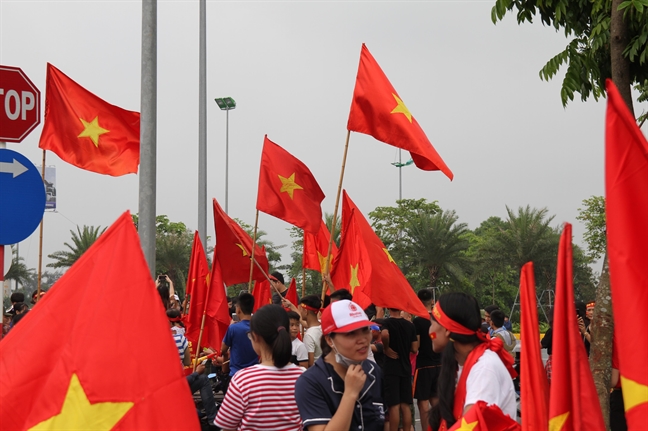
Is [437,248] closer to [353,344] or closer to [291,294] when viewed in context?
[291,294]

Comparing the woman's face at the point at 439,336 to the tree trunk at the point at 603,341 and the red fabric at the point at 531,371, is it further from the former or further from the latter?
the tree trunk at the point at 603,341

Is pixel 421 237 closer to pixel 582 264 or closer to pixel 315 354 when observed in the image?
pixel 582 264

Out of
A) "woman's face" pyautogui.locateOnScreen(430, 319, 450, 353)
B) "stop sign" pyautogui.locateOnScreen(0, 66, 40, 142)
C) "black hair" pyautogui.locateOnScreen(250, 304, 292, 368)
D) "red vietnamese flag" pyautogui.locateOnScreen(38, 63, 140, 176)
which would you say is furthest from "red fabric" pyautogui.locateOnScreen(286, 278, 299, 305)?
"woman's face" pyautogui.locateOnScreen(430, 319, 450, 353)

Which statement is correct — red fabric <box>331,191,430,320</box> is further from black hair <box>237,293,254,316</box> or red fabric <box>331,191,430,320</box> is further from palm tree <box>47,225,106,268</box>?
palm tree <box>47,225,106,268</box>

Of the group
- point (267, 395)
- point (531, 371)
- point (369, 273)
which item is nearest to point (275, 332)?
point (267, 395)

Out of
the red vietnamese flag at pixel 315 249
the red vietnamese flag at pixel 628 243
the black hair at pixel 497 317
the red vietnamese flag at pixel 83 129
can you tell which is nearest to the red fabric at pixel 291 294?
the red vietnamese flag at pixel 315 249

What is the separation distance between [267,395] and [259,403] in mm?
60

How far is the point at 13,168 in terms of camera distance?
6.13 metres

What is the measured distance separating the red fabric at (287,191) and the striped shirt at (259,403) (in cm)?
667

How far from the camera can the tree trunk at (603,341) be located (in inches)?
233

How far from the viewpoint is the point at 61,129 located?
35.2ft

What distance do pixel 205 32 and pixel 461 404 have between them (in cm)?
1314

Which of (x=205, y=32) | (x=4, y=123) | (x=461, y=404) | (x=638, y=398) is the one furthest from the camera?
(x=205, y=32)

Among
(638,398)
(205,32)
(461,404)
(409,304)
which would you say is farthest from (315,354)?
(205,32)
